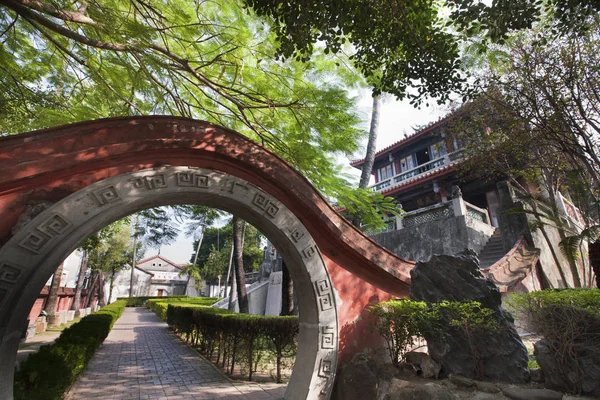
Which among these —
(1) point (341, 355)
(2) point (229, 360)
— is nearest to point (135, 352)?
(2) point (229, 360)

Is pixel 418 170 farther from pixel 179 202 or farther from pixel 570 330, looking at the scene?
pixel 179 202

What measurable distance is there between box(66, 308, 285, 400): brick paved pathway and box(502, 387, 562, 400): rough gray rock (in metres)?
3.53

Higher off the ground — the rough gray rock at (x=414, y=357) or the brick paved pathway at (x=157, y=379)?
the rough gray rock at (x=414, y=357)

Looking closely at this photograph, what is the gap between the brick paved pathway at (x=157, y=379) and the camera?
5457 mm

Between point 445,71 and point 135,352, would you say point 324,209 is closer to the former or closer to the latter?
point 445,71

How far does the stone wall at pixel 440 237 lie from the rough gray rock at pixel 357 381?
27.0ft

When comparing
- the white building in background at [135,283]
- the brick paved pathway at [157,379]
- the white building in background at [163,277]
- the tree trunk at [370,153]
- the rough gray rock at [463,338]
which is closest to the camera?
the rough gray rock at [463,338]

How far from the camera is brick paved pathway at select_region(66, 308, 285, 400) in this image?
5457 mm

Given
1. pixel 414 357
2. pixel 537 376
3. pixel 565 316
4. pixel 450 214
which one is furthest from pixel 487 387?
pixel 450 214

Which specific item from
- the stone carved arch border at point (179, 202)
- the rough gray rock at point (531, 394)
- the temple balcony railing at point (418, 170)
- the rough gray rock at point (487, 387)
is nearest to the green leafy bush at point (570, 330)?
the rough gray rock at point (531, 394)

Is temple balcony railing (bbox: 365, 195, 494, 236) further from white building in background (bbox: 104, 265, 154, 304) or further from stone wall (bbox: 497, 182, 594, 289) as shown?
white building in background (bbox: 104, 265, 154, 304)

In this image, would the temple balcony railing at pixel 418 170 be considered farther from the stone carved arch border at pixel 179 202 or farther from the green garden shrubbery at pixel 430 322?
the stone carved arch border at pixel 179 202

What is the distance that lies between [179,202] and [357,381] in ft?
10.0

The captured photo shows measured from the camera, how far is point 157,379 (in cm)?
655
